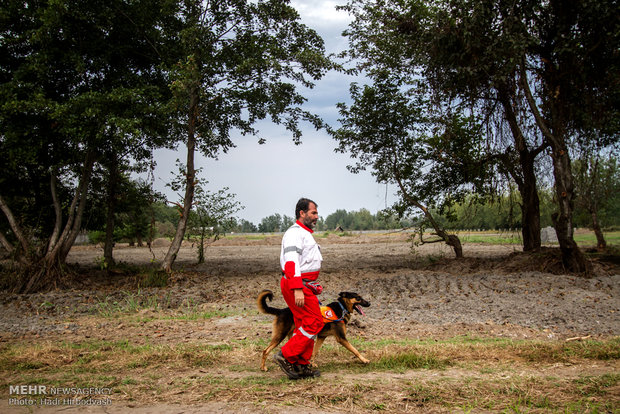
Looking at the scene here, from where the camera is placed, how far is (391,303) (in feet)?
31.7

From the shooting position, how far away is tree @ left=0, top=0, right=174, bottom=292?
Result: 423 inches

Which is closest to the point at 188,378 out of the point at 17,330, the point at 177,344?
the point at 177,344

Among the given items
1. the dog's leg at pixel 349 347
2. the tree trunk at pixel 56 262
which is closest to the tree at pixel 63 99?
the tree trunk at pixel 56 262

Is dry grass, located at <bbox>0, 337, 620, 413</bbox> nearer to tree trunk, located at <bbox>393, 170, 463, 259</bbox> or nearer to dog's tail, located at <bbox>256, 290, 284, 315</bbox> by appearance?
dog's tail, located at <bbox>256, 290, 284, 315</bbox>

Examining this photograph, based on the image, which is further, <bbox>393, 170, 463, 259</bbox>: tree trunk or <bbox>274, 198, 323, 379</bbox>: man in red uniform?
<bbox>393, 170, 463, 259</bbox>: tree trunk

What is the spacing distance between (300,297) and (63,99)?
1137cm

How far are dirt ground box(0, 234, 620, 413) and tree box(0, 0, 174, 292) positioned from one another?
247 centimetres

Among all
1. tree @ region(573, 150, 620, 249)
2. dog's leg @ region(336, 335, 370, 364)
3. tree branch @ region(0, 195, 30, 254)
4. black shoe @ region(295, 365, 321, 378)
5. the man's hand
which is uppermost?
tree @ region(573, 150, 620, 249)

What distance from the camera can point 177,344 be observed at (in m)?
6.27

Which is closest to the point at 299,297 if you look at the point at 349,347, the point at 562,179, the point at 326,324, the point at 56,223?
the point at 326,324

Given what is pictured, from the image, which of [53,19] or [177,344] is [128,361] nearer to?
[177,344]

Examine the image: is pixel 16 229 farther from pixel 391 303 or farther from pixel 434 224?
pixel 434 224

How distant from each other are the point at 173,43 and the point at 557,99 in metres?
11.9

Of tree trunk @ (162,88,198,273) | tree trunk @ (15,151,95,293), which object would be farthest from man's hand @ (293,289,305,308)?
tree trunk @ (15,151,95,293)
